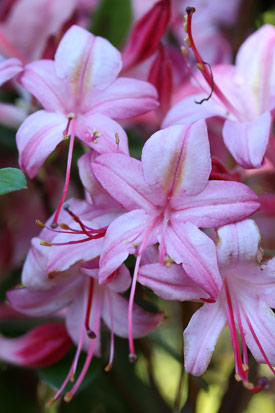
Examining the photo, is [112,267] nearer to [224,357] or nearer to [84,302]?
[84,302]

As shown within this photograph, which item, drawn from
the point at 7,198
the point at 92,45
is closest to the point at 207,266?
the point at 92,45

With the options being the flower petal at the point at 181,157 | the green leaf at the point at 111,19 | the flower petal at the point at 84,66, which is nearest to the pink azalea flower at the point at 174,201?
the flower petal at the point at 181,157

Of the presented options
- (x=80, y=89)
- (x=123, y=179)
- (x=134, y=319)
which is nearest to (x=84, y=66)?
(x=80, y=89)

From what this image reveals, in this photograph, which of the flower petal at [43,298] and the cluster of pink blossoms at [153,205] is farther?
the flower petal at [43,298]

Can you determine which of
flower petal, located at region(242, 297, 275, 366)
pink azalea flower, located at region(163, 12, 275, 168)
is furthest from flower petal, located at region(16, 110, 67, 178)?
flower petal, located at region(242, 297, 275, 366)

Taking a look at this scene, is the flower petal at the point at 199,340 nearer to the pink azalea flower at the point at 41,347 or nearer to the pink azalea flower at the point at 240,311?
the pink azalea flower at the point at 240,311

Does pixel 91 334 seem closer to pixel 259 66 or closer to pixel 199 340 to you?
pixel 199 340
